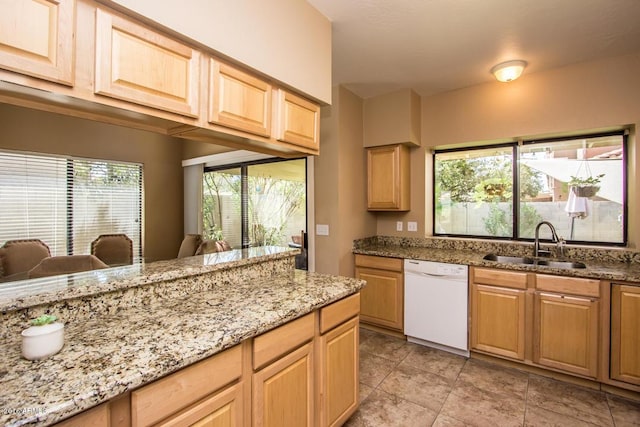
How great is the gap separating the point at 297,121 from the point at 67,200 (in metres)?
3.55

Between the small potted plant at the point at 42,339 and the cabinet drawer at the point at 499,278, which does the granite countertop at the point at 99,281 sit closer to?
the small potted plant at the point at 42,339

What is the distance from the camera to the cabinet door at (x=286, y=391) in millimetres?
1202

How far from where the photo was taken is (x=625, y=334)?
204 cm

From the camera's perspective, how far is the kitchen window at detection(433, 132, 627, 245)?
2.67 metres

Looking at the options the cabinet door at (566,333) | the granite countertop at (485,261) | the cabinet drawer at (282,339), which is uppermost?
the granite countertop at (485,261)

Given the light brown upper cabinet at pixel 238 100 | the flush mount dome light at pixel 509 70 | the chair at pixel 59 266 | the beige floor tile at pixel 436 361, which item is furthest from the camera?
the flush mount dome light at pixel 509 70

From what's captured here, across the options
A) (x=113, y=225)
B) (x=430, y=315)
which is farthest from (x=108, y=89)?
(x=113, y=225)

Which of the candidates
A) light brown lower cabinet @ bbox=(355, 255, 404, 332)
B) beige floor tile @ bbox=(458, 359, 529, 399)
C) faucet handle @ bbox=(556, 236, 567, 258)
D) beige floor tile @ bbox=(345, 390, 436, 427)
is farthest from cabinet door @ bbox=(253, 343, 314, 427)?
faucet handle @ bbox=(556, 236, 567, 258)

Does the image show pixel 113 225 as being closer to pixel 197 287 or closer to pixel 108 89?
pixel 197 287

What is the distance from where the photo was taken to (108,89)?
3.59 ft

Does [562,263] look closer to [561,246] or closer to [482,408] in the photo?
[561,246]

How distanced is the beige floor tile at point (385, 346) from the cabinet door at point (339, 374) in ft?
3.32

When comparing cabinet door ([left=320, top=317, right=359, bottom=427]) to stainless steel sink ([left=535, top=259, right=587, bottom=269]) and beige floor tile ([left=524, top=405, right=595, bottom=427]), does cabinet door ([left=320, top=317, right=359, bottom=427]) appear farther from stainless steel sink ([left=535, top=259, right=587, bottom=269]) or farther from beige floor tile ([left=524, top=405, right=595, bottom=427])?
stainless steel sink ([left=535, top=259, right=587, bottom=269])

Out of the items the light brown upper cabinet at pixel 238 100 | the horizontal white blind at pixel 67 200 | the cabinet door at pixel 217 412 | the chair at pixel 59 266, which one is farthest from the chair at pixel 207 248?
the cabinet door at pixel 217 412
